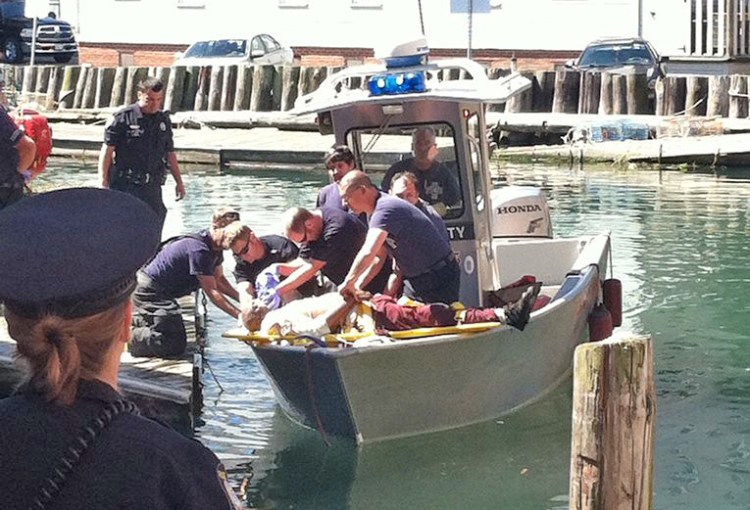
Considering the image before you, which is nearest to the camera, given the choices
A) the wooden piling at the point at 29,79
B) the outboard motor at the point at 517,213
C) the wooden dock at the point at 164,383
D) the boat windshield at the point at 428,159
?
the wooden dock at the point at 164,383

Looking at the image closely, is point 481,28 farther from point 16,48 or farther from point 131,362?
point 131,362

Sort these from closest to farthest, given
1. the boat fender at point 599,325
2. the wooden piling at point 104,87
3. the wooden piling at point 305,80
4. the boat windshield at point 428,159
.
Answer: the boat windshield at point 428,159, the boat fender at point 599,325, the wooden piling at point 305,80, the wooden piling at point 104,87

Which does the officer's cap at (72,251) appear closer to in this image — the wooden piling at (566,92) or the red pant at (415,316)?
the red pant at (415,316)

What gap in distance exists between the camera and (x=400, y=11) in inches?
1554

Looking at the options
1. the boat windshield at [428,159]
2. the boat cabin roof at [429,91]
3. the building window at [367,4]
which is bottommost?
the boat windshield at [428,159]

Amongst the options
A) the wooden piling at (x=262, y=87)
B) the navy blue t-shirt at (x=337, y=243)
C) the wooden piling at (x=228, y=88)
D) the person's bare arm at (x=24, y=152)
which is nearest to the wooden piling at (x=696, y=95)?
the wooden piling at (x=262, y=87)

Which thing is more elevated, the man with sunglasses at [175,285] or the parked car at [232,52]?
the parked car at [232,52]

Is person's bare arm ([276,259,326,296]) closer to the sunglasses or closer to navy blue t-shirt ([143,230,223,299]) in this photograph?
the sunglasses

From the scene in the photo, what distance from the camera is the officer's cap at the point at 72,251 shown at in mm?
2414

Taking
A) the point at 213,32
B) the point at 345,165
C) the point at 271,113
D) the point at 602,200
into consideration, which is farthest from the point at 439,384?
the point at 213,32

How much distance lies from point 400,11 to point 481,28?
2294mm

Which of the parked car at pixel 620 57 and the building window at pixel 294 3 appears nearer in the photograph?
the parked car at pixel 620 57

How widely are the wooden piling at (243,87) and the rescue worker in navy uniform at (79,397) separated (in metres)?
28.1

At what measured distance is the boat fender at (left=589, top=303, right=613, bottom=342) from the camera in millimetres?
10102
